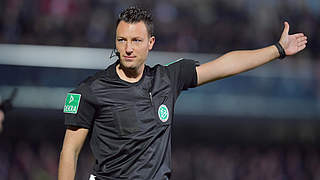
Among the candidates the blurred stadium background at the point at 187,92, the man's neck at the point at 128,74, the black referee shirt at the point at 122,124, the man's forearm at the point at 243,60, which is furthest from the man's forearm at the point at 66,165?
the blurred stadium background at the point at 187,92

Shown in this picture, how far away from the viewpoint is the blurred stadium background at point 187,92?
29.7ft

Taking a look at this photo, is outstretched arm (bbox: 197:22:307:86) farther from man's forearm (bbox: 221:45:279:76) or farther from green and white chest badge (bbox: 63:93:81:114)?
green and white chest badge (bbox: 63:93:81:114)

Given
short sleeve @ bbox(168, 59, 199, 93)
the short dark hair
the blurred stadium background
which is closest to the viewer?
the short dark hair

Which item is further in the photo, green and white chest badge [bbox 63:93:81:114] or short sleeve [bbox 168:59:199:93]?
short sleeve [bbox 168:59:199:93]

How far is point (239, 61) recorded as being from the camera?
14.3 feet

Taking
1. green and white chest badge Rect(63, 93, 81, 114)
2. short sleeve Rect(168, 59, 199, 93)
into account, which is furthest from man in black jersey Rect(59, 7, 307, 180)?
short sleeve Rect(168, 59, 199, 93)

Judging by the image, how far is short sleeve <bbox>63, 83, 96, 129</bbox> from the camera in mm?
3867

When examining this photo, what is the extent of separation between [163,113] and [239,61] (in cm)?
70

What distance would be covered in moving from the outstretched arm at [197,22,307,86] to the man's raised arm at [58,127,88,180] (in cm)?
96

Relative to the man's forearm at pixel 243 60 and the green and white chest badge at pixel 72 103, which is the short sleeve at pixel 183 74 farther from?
the green and white chest badge at pixel 72 103

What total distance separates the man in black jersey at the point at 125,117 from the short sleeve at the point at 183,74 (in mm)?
166

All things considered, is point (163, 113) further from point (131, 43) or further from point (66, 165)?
point (66, 165)

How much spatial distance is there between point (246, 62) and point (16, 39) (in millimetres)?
5999

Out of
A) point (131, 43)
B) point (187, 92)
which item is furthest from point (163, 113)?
point (187, 92)
